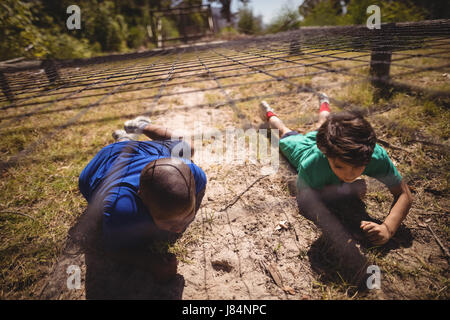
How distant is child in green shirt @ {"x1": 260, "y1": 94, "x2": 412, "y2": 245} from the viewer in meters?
1.14

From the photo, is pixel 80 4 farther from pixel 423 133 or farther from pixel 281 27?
pixel 423 133

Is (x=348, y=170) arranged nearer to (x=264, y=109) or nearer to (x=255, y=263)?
(x=255, y=263)

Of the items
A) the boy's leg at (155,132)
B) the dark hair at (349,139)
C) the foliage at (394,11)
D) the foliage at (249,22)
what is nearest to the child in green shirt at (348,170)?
the dark hair at (349,139)

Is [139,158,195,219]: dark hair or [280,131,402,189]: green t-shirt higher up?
[139,158,195,219]: dark hair

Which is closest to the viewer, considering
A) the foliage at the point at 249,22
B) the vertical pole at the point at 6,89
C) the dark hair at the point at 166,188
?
the dark hair at the point at 166,188

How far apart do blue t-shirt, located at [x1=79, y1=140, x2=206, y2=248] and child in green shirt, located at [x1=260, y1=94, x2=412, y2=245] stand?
0.94 m

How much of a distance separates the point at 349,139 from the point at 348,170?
20 centimetres

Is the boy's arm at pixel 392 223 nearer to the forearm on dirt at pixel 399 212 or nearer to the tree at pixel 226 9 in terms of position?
the forearm on dirt at pixel 399 212

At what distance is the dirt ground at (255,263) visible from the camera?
1134 millimetres

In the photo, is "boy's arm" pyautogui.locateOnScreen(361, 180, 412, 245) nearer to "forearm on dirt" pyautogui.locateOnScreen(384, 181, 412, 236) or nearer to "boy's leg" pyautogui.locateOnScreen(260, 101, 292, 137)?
"forearm on dirt" pyautogui.locateOnScreen(384, 181, 412, 236)

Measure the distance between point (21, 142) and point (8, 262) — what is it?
205 centimetres

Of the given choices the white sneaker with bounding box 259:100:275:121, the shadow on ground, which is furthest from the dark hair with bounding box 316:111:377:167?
the white sneaker with bounding box 259:100:275:121

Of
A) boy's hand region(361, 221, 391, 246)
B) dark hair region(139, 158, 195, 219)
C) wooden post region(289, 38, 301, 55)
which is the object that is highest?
wooden post region(289, 38, 301, 55)

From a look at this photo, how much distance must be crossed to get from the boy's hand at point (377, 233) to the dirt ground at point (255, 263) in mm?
83
